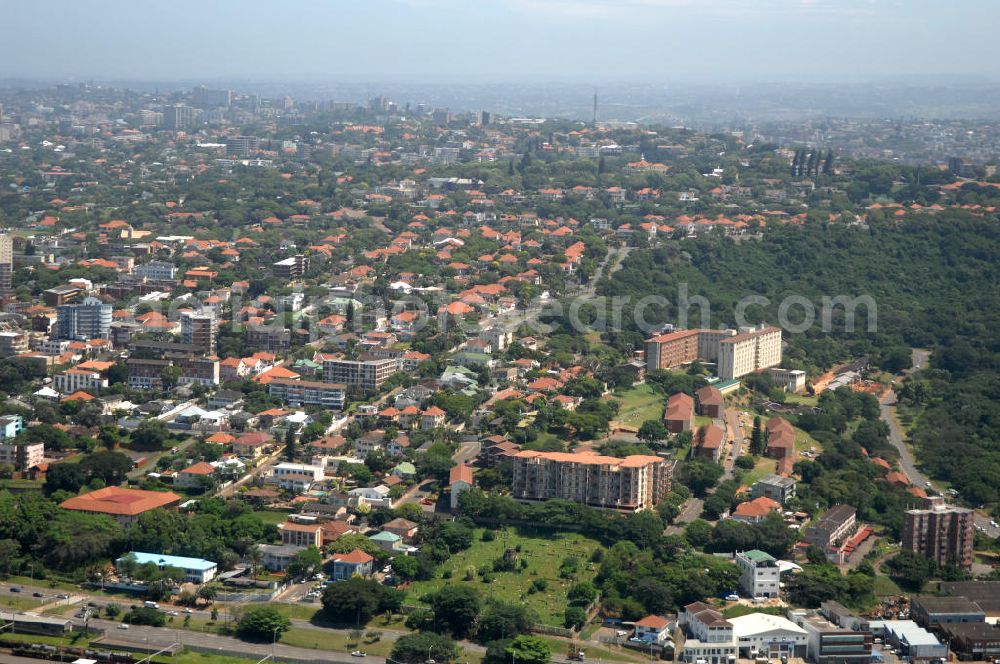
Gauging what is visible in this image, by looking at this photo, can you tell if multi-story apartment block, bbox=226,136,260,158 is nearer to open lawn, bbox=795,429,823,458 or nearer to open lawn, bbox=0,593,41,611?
open lawn, bbox=795,429,823,458

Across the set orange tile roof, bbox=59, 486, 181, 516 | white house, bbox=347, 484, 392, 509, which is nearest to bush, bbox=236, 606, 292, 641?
orange tile roof, bbox=59, 486, 181, 516

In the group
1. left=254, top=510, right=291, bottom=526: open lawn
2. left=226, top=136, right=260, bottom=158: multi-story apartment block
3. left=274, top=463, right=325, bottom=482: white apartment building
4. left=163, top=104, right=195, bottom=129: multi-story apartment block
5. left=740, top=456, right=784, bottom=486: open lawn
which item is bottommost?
left=254, top=510, right=291, bottom=526: open lawn

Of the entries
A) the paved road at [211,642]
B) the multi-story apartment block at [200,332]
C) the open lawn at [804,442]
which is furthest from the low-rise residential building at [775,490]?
the multi-story apartment block at [200,332]

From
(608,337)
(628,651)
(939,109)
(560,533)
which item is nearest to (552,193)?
(608,337)

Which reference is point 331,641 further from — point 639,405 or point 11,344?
point 11,344

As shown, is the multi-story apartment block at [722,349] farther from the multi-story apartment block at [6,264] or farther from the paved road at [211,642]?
the multi-story apartment block at [6,264]

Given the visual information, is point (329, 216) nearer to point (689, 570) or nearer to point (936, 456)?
point (936, 456)
